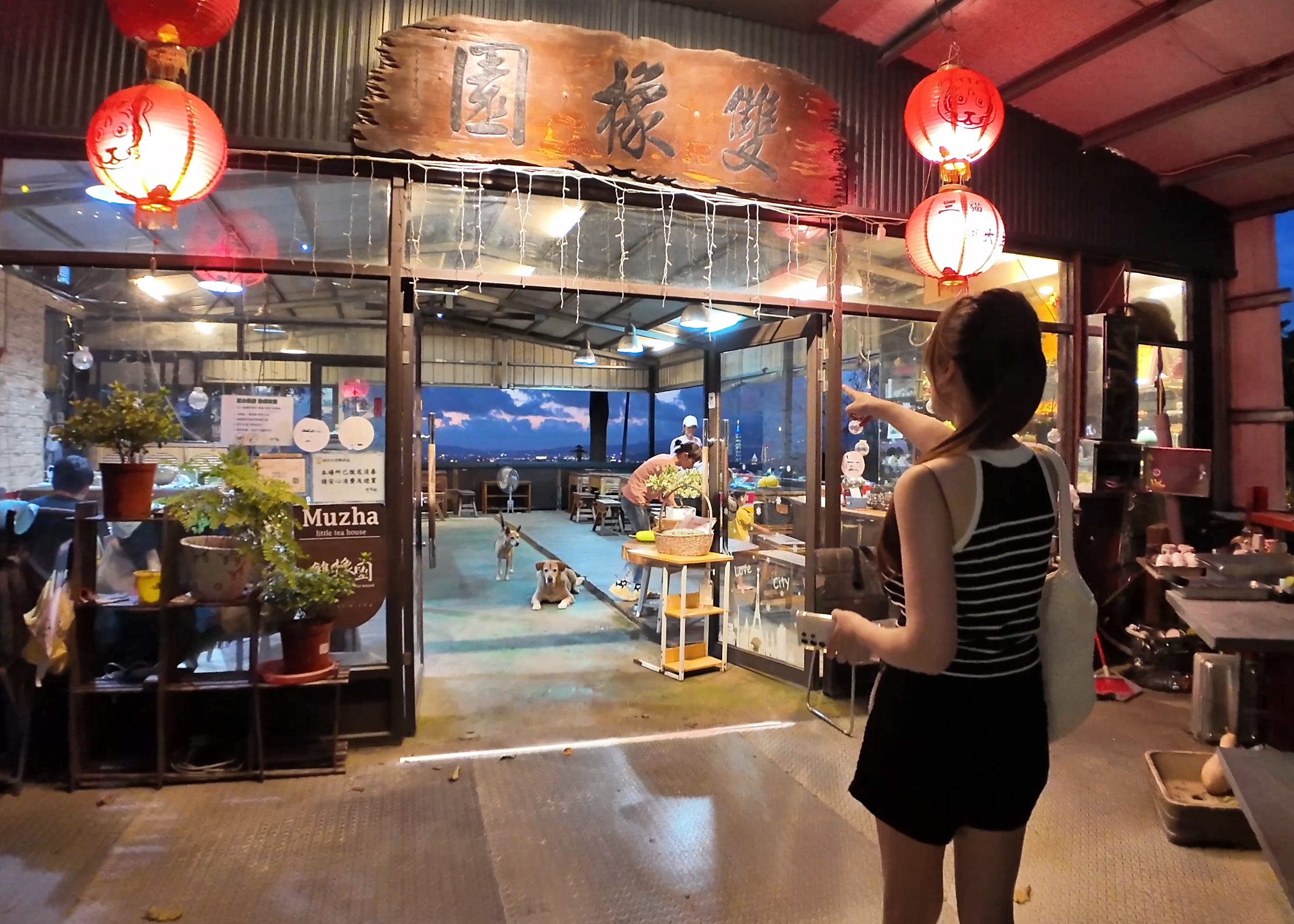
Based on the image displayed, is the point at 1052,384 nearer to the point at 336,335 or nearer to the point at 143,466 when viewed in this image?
the point at 336,335

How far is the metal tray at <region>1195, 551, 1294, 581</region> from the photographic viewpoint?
3.77 meters

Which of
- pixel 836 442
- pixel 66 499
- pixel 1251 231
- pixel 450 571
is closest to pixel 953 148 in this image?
pixel 836 442

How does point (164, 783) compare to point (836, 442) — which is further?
point (836, 442)

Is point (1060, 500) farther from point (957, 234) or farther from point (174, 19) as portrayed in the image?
point (174, 19)

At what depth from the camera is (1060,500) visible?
4.69 feet

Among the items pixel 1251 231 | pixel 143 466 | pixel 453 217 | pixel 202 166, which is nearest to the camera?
pixel 202 166

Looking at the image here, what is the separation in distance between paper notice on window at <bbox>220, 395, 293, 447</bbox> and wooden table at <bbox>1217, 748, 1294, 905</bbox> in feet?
12.5

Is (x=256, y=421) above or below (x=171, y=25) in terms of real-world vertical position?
below

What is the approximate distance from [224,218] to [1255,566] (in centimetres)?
534

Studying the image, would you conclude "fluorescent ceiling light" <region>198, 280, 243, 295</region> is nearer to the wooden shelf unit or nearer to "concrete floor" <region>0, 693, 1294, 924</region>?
the wooden shelf unit

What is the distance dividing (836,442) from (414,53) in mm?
2935

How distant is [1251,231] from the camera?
548 centimetres

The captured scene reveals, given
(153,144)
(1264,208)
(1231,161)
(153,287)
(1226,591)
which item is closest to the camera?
(153,144)

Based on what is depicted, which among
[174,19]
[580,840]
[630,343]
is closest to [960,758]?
[580,840]
